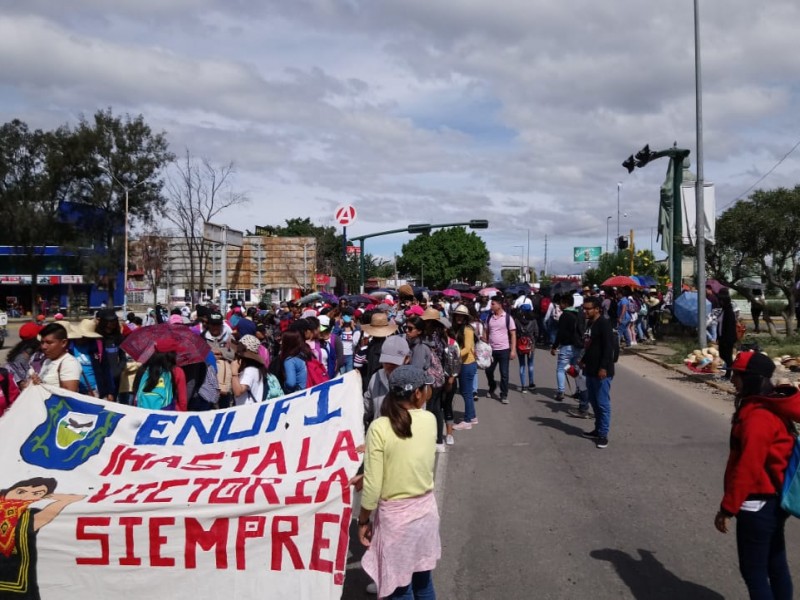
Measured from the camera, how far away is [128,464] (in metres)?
4.66

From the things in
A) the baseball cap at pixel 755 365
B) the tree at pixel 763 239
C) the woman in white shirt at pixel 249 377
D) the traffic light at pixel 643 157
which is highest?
the traffic light at pixel 643 157

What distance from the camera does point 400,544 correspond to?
353 cm

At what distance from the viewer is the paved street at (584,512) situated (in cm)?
462

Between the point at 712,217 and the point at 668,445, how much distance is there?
39.8 ft

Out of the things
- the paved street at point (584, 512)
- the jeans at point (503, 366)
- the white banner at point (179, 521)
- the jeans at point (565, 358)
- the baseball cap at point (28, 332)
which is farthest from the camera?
the jeans at point (503, 366)

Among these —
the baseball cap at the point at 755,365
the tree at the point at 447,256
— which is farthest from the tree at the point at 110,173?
the baseball cap at the point at 755,365

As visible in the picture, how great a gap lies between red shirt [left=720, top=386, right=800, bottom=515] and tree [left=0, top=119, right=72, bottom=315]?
55185mm

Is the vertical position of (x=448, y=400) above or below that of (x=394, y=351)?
below

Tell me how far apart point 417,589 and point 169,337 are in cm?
363

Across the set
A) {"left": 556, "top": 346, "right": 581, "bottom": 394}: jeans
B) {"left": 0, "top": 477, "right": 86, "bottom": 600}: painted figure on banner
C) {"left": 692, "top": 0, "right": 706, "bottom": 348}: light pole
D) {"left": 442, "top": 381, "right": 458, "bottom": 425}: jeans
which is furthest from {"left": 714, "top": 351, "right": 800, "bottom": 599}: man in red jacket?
{"left": 692, "top": 0, "right": 706, "bottom": 348}: light pole

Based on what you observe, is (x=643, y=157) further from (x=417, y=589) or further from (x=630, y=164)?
(x=417, y=589)

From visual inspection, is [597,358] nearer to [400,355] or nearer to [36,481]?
[400,355]

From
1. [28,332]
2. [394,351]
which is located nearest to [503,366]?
[394,351]

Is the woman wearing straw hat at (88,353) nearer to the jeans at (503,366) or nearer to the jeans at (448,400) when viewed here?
the jeans at (448,400)
